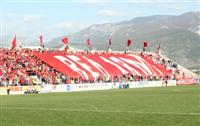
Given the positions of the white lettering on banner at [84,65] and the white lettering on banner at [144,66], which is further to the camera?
the white lettering on banner at [144,66]

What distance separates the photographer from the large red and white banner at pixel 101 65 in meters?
84.2

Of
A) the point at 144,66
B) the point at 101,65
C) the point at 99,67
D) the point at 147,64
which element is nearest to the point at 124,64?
the point at 144,66

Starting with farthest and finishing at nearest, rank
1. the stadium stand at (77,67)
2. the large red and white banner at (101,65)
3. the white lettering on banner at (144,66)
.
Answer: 1. the white lettering on banner at (144,66)
2. the large red and white banner at (101,65)
3. the stadium stand at (77,67)

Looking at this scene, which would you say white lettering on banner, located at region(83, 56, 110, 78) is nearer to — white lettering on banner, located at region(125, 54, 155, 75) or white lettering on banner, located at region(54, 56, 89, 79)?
white lettering on banner, located at region(54, 56, 89, 79)

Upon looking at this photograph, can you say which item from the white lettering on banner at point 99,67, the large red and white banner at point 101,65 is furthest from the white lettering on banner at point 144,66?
the white lettering on banner at point 99,67

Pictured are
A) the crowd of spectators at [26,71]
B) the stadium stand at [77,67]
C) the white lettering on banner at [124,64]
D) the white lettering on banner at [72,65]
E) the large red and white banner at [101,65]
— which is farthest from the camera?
the white lettering on banner at [124,64]

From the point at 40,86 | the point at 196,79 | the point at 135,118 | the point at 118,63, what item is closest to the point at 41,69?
the point at 40,86

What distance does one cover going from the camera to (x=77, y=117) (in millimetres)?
25344

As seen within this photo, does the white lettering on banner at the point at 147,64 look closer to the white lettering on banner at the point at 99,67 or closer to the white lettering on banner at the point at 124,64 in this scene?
the white lettering on banner at the point at 124,64

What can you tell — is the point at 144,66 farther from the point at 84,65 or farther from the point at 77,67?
the point at 77,67

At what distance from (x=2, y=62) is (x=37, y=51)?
15132 millimetres

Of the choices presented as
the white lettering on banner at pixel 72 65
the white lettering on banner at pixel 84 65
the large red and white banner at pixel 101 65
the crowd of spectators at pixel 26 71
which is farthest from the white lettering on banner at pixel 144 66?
the white lettering on banner at pixel 72 65

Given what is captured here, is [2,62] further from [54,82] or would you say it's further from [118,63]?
[118,63]

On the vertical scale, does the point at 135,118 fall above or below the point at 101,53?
below
